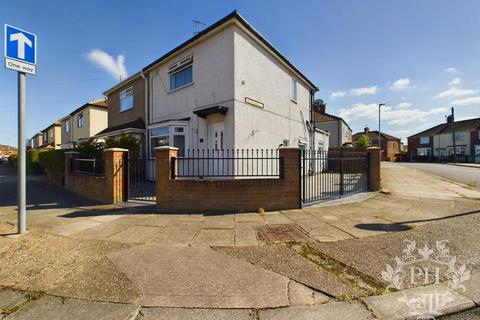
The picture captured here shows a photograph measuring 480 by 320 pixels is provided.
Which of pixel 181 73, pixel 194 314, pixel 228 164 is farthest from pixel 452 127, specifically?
pixel 194 314

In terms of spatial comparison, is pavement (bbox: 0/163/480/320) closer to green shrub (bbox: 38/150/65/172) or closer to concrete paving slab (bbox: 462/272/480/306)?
concrete paving slab (bbox: 462/272/480/306)

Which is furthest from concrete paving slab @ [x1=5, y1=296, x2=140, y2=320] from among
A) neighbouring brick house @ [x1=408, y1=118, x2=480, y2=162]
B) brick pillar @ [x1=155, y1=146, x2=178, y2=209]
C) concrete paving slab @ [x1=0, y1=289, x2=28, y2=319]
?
neighbouring brick house @ [x1=408, y1=118, x2=480, y2=162]

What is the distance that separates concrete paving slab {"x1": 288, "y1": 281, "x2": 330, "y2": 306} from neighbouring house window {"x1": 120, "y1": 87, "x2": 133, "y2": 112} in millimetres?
16504

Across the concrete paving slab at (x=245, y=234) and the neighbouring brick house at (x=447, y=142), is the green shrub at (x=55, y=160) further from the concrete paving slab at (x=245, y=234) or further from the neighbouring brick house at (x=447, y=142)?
the neighbouring brick house at (x=447, y=142)

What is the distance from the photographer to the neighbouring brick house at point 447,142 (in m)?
44.9

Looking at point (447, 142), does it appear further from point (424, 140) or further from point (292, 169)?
point (292, 169)

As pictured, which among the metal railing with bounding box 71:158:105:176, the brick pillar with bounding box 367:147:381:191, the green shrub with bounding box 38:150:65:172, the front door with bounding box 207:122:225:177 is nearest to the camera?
the metal railing with bounding box 71:158:105:176

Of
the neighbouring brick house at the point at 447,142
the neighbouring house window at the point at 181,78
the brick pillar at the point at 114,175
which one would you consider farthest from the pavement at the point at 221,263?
the neighbouring brick house at the point at 447,142

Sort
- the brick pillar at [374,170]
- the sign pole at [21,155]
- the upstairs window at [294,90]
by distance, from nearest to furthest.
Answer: the sign pole at [21,155] < the brick pillar at [374,170] < the upstairs window at [294,90]

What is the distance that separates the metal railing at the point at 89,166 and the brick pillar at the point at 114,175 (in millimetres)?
953

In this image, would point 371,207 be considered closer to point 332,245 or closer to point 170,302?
point 332,245

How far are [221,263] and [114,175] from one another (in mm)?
5694

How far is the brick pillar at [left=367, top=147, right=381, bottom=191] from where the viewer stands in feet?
31.6

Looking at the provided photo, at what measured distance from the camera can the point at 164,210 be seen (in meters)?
6.58
